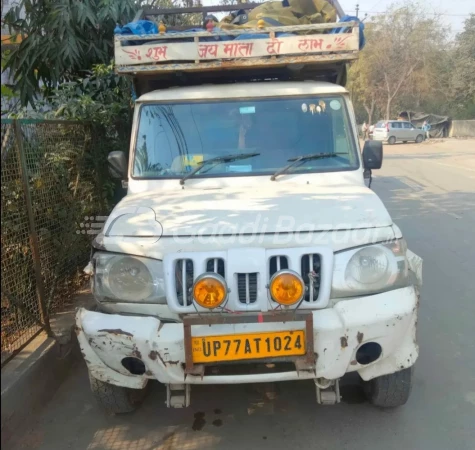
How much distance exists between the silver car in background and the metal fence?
31452 millimetres

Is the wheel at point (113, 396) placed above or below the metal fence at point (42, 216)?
below

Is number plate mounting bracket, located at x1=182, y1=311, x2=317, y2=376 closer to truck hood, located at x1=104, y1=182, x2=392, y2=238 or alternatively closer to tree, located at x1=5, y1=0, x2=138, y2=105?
truck hood, located at x1=104, y1=182, x2=392, y2=238

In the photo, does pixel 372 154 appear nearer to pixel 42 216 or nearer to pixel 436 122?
pixel 42 216

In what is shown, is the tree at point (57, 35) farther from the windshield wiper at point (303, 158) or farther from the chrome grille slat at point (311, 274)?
the chrome grille slat at point (311, 274)

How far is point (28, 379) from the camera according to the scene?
3.35m

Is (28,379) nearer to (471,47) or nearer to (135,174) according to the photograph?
Result: (135,174)

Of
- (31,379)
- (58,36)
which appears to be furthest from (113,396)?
(58,36)

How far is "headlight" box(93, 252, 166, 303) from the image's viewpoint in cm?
278

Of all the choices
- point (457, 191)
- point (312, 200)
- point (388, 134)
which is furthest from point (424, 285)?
point (388, 134)

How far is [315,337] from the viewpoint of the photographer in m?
2.59

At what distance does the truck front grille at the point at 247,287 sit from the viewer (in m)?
2.63

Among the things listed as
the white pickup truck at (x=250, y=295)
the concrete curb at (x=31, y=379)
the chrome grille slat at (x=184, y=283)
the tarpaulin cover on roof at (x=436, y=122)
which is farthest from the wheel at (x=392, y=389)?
the tarpaulin cover on roof at (x=436, y=122)

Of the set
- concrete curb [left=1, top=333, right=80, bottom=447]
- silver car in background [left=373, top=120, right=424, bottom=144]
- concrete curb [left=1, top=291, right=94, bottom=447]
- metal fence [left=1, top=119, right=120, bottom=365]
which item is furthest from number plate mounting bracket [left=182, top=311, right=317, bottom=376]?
silver car in background [left=373, top=120, right=424, bottom=144]

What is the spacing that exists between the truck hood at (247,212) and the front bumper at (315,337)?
468 mm
